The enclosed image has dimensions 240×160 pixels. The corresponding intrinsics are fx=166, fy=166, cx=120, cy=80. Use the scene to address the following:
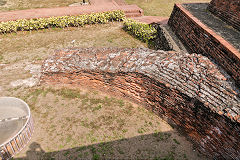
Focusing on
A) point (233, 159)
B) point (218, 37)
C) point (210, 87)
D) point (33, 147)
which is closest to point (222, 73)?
point (210, 87)

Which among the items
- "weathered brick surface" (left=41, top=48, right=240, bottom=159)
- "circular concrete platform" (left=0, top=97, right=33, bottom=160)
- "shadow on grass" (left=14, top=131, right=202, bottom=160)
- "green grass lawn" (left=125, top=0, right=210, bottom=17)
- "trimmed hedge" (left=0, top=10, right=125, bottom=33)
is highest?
"green grass lawn" (left=125, top=0, right=210, bottom=17)

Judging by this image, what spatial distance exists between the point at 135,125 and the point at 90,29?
8427 millimetres

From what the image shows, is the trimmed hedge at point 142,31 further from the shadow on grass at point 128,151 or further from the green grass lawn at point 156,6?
the shadow on grass at point 128,151

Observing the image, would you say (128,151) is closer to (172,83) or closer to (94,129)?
(94,129)

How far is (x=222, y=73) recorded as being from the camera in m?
5.00

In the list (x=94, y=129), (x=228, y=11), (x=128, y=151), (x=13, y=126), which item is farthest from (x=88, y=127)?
(x=228, y=11)

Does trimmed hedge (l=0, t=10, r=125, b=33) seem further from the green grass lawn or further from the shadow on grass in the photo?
the shadow on grass

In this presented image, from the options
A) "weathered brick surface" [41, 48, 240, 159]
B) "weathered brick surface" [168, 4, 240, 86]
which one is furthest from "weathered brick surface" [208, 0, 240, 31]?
"weathered brick surface" [41, 48, 240, 159]

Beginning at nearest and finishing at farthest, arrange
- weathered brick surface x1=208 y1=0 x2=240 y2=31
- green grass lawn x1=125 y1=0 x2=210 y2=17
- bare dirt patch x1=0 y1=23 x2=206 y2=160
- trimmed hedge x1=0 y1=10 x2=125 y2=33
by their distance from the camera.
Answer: bare dirt patch x1=0 y1=23 x2=206 y2=160 → weathered brick surface x1=208 y1=0 x2=240 y2=31 → trimmed hedge x1=0 y1=10 x2=125 y2=33 → green grass lawn x1=125 y1=0 x2=210 y2=17

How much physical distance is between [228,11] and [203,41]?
7.13 feet

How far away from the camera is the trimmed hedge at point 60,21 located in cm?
1068

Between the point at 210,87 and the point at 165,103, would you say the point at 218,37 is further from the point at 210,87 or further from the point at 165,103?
the point at 165,103

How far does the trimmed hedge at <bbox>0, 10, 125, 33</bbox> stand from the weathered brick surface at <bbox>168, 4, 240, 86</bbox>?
487 cm

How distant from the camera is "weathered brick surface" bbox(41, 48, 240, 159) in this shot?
4230 mm
